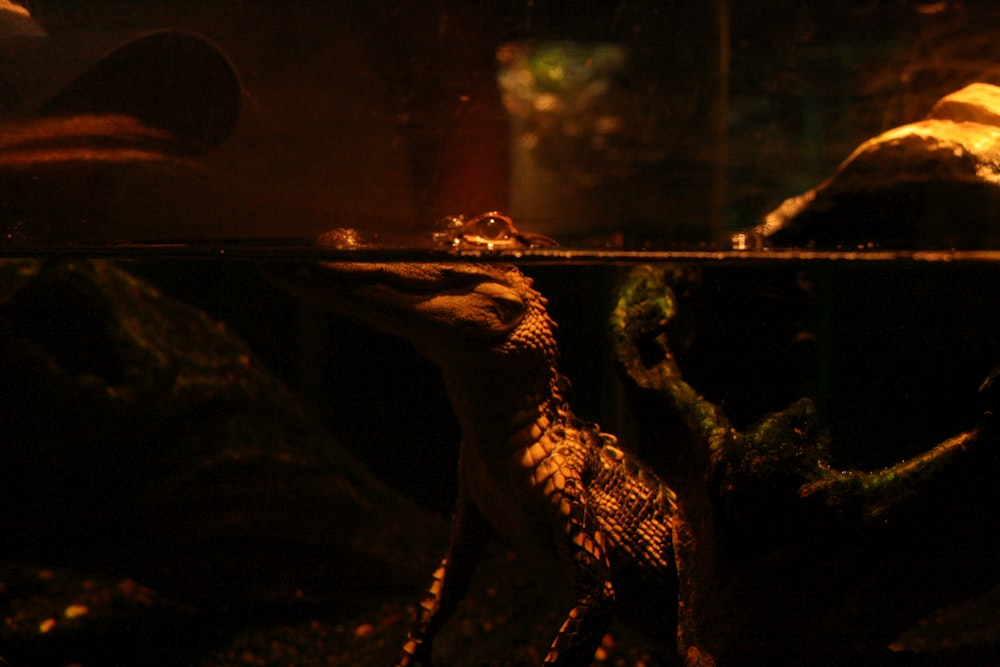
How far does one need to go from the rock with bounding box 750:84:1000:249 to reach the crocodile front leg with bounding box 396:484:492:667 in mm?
1702

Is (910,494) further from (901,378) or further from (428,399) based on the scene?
(428,399)

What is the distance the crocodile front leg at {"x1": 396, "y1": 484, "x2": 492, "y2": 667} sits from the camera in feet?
8.35

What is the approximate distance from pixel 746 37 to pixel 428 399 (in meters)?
2.15

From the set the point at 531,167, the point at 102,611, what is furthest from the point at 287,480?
the point at 531,167

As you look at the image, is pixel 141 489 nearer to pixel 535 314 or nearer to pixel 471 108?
pixel 535 314

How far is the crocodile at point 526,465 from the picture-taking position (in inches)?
87.8

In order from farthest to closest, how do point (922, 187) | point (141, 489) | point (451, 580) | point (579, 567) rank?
point (141, 489), point (922, 187), point (451, 580), point (579, 567)

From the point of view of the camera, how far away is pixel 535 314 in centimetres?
241

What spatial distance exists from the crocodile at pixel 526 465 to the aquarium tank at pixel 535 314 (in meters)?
0.01

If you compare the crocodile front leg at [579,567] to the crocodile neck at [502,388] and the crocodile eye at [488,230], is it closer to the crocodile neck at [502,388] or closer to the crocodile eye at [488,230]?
the crocodile neck at [502,388]

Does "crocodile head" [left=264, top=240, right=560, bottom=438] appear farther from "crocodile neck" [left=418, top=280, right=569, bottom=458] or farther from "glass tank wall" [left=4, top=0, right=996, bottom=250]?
"glass tank wall" [left=4, top=0, right=996, bottom=250]

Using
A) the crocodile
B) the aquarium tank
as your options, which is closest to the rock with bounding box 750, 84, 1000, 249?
the aquarium tank

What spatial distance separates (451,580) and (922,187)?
2.55 metres

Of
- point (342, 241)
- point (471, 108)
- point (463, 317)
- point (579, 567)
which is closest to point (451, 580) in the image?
point (579, 567)
